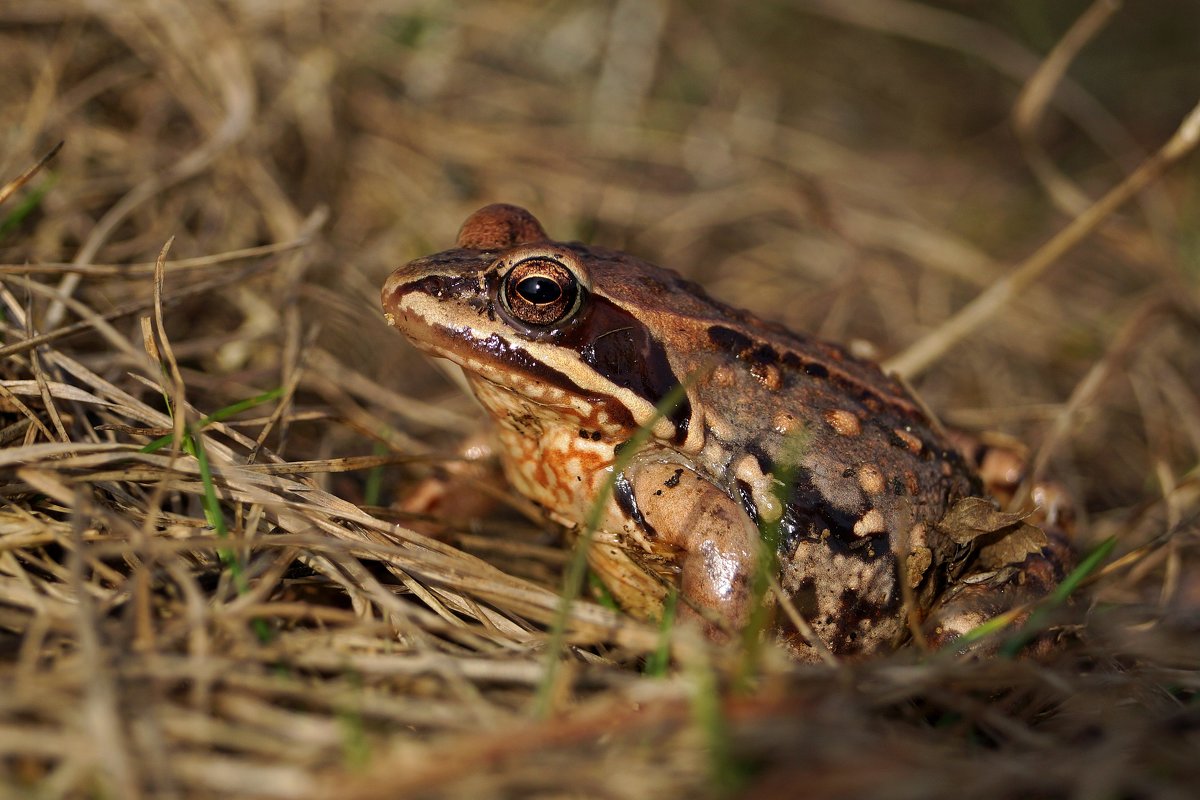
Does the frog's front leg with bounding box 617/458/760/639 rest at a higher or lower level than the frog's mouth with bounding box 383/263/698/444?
lower

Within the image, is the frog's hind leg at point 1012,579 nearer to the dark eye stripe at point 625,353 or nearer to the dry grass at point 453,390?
the dry grass at point 453,390

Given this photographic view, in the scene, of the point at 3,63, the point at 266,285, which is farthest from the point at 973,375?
the point at 3,63

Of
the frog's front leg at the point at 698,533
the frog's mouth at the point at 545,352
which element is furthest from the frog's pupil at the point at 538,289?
the frog's front leg at the point at 698,533

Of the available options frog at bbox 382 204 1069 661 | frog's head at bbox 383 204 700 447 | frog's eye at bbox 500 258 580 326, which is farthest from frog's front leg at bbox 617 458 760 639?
frog's eye at bbox 500 258 580 326

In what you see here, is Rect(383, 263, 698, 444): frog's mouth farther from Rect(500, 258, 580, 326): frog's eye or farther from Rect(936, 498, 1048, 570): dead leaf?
Rect(936, 498, 1048, 570): dead leaf

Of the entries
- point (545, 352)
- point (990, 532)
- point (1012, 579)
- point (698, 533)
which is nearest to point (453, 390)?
point (545, 352)

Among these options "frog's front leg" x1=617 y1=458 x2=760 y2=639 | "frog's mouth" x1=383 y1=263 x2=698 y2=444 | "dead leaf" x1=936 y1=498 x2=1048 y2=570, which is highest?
"dead leaf" x1=936 y1=498 x2=1048 y2=570

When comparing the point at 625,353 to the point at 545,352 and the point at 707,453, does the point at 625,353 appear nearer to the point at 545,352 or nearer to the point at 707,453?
the point at 545,352
